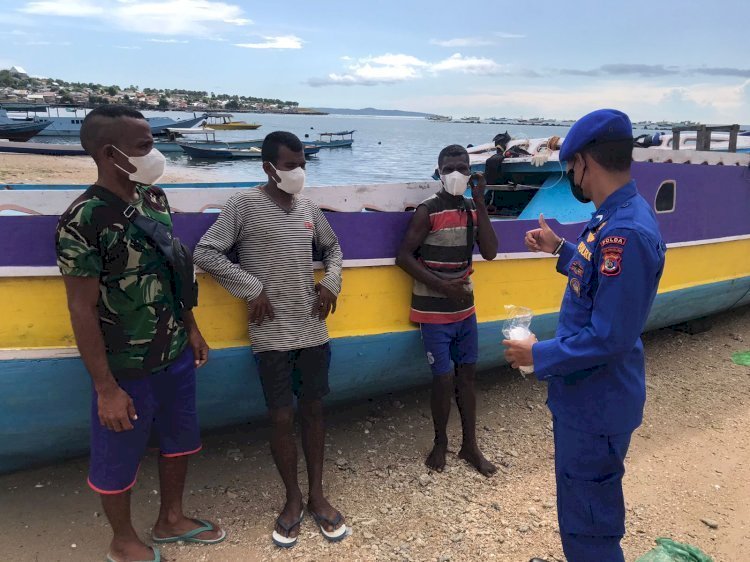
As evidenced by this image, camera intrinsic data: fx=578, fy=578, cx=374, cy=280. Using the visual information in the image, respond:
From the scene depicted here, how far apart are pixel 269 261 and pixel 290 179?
0.43m

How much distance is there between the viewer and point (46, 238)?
2.83 metres

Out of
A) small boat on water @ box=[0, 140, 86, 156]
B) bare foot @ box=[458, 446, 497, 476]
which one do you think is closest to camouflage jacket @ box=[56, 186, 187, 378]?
bare foot @ box=[458, 446, 497, 476]

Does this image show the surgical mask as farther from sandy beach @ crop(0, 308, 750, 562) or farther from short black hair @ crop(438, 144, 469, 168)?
sandy beach @ crop(0, 308, 750, 562)

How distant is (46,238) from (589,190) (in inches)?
98.5

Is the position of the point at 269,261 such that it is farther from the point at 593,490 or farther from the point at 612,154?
the point at 593,490

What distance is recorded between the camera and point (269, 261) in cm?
297

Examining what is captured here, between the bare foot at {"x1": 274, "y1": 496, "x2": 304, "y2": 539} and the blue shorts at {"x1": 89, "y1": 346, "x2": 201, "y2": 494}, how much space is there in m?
0.63

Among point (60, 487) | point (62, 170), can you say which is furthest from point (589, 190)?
point (62, 170)

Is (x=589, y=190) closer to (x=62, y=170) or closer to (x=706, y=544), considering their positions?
(x=706, y=544)

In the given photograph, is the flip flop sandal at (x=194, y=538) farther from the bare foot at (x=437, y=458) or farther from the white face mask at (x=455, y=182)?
the white face mask at (x=455, y=182)

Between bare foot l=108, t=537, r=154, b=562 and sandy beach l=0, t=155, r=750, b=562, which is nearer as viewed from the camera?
bare foot l=108, t=537, r=154, b=562

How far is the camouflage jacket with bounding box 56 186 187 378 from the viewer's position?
223 cm

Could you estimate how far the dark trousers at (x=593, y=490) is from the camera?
2127mm

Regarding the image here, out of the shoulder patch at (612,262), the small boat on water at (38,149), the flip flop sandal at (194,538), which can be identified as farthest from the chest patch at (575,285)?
the small boat on water at (38,149)
